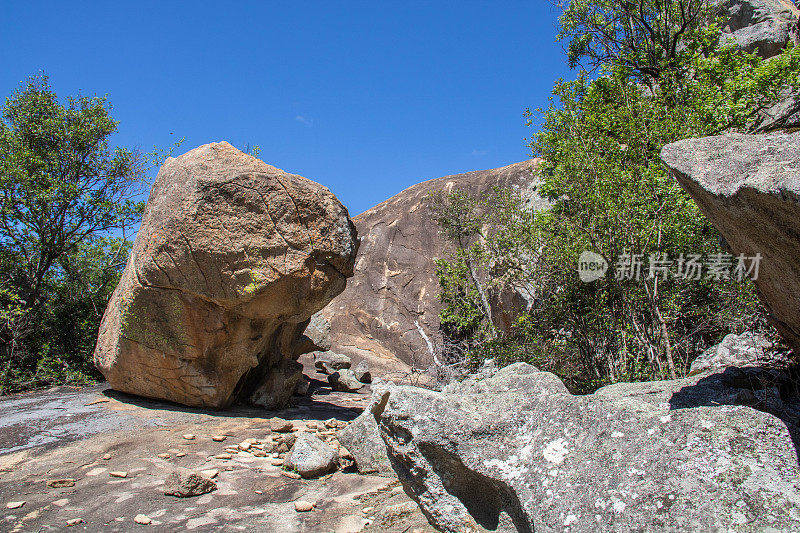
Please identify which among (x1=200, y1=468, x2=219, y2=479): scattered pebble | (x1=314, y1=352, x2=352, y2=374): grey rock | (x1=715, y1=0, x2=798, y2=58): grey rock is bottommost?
(x1=200, y1=468, x2=219, y2=479): scattered pebble

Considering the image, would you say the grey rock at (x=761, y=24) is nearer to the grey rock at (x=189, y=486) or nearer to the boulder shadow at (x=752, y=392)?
the boulder shadow at (x=752, y=392)

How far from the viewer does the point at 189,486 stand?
17.7 feet

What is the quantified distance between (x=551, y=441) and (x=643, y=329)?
347cm

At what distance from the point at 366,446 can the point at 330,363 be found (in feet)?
31.7

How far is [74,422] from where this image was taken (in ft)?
25.9

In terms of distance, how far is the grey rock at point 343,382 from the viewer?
13.8 m

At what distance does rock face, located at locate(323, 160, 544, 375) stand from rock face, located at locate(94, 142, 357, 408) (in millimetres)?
9063

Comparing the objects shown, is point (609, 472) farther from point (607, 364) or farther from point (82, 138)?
point (82, 138)

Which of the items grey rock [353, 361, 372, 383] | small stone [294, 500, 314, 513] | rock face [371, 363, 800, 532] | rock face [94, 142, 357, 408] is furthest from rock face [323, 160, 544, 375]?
rock face [371, 363, 800, 532]

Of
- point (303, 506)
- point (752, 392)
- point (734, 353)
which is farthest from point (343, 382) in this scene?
point (752, 392)

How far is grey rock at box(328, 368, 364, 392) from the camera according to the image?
13.8 metres
